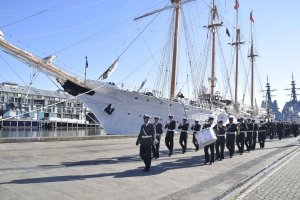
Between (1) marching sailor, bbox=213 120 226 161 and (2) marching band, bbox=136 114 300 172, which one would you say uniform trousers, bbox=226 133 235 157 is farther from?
(1) marching sailor, bbox=213 120 226 161

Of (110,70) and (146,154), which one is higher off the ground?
(110,70)

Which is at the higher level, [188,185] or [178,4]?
[178,4]

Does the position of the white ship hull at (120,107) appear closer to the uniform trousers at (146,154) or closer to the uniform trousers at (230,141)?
the uniform trousers at (230,141)

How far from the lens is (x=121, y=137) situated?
965 inches

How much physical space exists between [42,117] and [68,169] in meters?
75.2

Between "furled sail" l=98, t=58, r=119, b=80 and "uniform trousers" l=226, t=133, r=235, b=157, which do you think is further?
"furled sail" l=98, t=58, r=119, b=80

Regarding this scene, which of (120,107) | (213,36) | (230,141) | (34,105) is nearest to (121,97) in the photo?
(120,107)

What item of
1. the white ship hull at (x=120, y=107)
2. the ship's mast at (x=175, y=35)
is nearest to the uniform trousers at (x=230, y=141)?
the white ship hull at (x=120, y=107)

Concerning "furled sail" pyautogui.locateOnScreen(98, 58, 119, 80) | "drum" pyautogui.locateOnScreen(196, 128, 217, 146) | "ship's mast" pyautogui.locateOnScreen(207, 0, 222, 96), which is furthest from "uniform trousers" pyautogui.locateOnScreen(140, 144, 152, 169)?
"ship's mast" pyautogui.locateOnScreen(207, 0, 222, 96)

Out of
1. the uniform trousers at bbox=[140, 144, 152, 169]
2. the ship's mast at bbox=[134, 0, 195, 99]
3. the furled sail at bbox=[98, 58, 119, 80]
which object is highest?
the ship's mast at bbox=[134, 0, 195, 99]

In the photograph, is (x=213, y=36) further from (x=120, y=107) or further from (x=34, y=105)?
(x=34, y=105)

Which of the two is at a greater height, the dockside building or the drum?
the dockside building

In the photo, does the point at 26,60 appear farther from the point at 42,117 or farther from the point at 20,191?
the point at 42,117

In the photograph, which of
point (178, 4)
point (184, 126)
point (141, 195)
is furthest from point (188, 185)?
point (178, 4)
